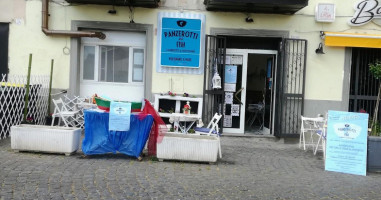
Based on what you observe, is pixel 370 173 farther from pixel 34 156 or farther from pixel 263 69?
pixel 34 156

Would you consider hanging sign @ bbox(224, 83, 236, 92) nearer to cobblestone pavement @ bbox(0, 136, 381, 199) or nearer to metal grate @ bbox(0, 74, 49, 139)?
cobblestone pavement @ bbox(0, 136, 381, 199)

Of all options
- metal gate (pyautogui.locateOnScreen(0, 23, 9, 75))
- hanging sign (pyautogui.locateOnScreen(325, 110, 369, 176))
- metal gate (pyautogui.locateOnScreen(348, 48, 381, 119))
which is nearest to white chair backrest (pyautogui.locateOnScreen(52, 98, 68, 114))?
metal gate (pyautogui.locateOnScreen(0, 23, 9, 75))

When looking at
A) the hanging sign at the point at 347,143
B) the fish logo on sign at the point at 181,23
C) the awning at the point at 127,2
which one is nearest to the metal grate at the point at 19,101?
the awning at the point at 127,2

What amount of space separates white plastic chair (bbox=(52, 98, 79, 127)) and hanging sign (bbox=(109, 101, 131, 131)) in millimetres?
2828

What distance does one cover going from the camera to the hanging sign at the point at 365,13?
10242 mm

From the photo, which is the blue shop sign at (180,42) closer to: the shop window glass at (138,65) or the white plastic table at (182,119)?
the shop window glass at (138,65)

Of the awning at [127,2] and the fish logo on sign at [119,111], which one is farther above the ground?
the awning at [127,2]

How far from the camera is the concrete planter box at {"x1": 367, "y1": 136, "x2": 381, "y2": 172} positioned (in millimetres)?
7445

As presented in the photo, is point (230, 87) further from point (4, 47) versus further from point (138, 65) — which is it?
point (4, 47)

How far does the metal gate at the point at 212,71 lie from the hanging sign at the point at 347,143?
132 inches

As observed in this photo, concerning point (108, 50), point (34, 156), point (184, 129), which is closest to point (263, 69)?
point (184, 129)

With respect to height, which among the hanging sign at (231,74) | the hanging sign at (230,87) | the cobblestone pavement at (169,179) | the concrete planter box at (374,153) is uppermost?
the hanging sign at (231,74)

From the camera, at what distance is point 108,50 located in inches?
420

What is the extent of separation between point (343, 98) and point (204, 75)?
356 centimetres
